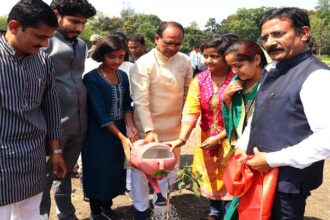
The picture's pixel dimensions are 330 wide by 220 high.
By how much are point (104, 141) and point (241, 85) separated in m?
1.18

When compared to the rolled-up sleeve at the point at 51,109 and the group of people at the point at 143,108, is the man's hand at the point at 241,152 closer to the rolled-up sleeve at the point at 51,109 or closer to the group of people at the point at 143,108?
the group of people at the point at 143,108

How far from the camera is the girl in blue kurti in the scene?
9.36 feet

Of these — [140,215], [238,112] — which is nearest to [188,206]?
[140,215]

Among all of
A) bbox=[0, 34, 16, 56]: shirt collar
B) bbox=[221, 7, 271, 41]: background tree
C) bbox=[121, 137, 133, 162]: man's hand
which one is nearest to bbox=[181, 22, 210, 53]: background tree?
bbox=[221, 7, 271, 41]: background tree

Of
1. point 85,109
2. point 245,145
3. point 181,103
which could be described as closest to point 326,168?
point 181,103

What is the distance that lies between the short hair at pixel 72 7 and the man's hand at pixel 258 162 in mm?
1528

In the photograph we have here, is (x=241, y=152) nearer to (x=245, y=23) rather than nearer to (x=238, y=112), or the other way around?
(x=238, y=112)

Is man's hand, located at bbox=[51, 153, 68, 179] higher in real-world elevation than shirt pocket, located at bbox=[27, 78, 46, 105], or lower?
lower

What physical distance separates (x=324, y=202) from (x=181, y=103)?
197cm

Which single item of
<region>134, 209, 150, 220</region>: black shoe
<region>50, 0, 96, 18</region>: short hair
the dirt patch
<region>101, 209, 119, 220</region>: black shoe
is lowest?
the dirt patch

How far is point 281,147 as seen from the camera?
6.01 feet

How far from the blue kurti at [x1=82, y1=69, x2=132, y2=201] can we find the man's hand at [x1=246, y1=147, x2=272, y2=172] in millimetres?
1307

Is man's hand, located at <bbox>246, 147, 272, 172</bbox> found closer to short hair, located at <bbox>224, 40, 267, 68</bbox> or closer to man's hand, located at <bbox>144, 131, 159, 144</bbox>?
short hair, located at <bbox>224, 40, 267, 68</bbox>

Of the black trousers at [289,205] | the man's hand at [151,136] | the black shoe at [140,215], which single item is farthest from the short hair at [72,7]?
the black trousers at [289,205]
